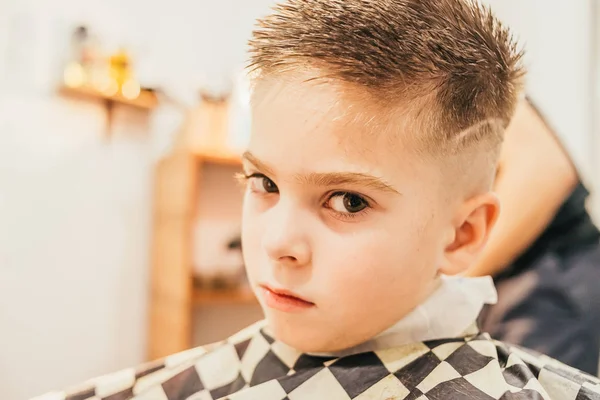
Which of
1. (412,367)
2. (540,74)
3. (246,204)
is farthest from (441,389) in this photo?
(540,74)

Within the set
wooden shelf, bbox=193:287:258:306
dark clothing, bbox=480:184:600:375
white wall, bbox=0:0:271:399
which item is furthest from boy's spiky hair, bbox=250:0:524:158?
wooden shelf, bbox=193:287:258:306

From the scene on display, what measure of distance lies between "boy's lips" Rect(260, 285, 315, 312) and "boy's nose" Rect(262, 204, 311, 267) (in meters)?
0.04

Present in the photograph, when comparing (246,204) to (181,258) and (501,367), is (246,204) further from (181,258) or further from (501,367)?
(181,258)

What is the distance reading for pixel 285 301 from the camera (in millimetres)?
525

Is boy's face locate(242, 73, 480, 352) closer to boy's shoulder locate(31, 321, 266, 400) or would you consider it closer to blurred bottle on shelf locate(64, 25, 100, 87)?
boy's shoulder locate(31, 321, 266, 400)

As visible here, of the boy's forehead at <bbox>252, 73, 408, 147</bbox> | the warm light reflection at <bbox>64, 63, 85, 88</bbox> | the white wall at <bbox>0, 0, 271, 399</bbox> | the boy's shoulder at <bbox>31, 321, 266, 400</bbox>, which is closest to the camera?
the boy's forehead at <bbox>252, 73, 408, 147</bbox>

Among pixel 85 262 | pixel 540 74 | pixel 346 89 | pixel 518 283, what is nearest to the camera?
pixel 346 89

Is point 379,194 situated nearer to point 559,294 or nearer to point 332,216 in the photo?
point 332,216

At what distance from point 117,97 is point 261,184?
149 cm

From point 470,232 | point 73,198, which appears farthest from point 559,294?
point 73,198

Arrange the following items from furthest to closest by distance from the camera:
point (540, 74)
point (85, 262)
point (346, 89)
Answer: point (540, 74) → point (85, 262) → point (346, 89)

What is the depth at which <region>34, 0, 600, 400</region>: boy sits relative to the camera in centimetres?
48

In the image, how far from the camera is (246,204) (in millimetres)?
570

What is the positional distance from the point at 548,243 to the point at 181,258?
131 cm
